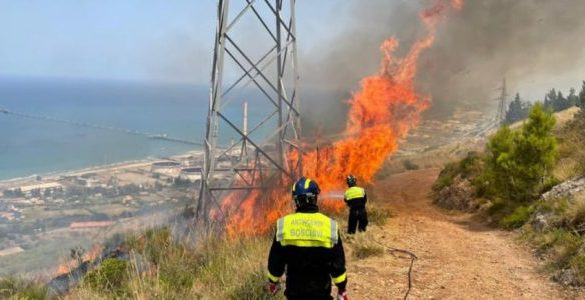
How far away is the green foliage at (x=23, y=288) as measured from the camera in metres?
9.15

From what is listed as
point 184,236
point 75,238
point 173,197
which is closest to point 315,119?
point 173,197

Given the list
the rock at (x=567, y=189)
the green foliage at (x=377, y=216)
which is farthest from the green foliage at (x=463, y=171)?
the rock at (x=567, y=189)

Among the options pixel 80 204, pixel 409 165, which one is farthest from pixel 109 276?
pixel 80 204

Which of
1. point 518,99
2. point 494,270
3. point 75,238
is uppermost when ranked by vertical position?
point 518,99

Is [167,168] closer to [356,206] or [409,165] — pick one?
[409,165]

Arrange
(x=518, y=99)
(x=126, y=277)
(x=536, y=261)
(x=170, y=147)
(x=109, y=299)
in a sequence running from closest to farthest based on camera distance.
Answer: (x=109, y=299) < (x=126, y=277) < (x=536, y=261) < (x=518, y=99) < (x=170, y=147)

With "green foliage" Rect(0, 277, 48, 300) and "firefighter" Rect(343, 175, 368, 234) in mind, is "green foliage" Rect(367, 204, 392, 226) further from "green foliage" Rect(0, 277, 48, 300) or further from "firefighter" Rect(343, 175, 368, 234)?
"green foliage" Rect(0, 277, 48, 300)

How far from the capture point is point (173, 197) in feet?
130

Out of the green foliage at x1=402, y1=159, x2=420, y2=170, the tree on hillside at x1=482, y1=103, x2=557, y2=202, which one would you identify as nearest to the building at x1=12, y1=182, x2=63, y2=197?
the green foliage at x1=402, y1=159, x2=420, y2=170

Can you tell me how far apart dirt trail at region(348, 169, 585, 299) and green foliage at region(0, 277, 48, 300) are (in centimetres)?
629

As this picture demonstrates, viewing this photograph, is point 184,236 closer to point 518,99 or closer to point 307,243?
point 307,243

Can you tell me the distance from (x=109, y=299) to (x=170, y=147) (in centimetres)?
8552

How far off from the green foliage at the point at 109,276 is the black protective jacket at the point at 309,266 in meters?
3.69

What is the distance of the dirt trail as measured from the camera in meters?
8.61
